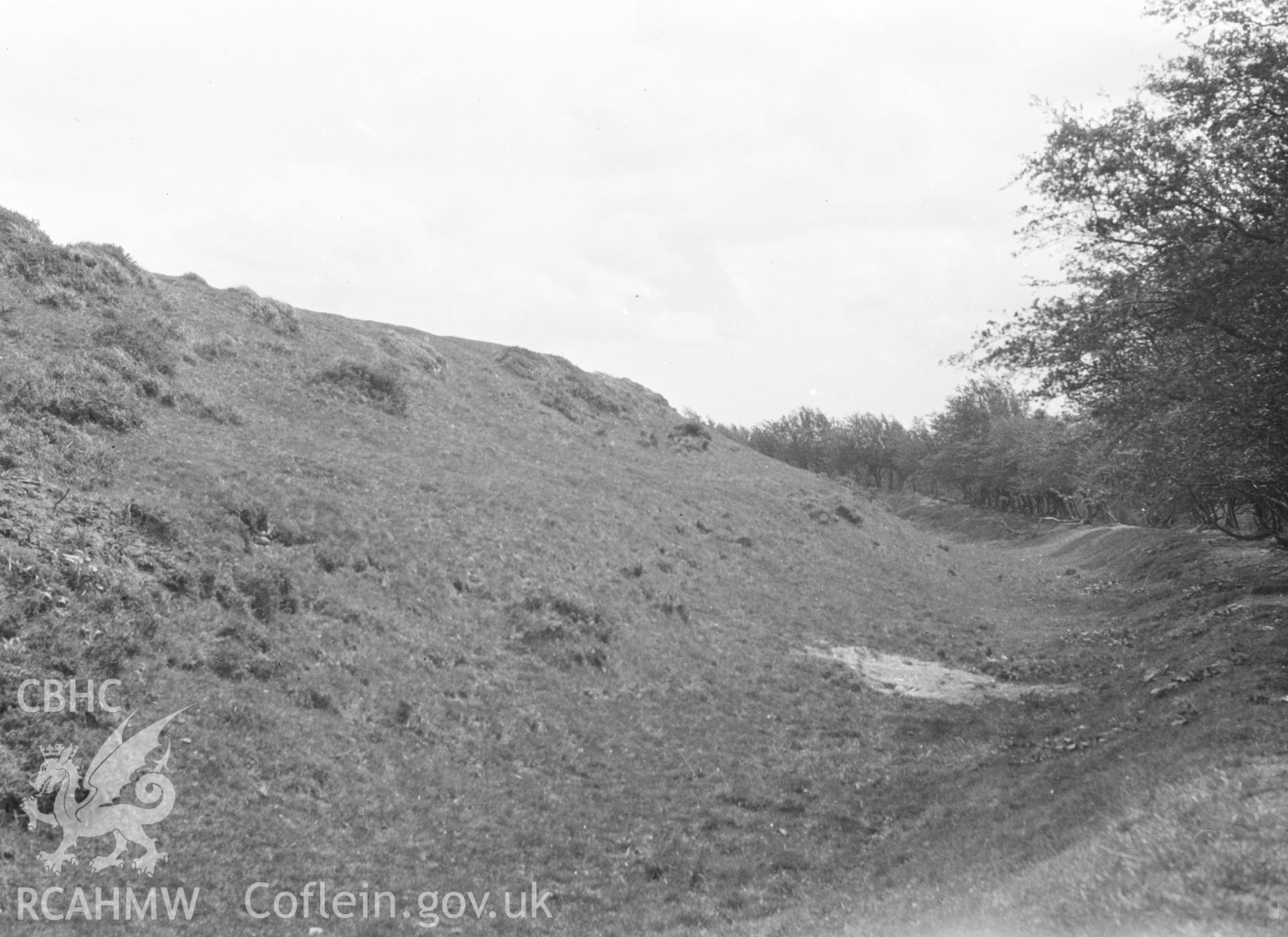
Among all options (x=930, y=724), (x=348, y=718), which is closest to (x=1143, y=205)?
(x=930, y=724)

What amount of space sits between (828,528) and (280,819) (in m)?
39.6

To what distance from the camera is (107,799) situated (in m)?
10.1

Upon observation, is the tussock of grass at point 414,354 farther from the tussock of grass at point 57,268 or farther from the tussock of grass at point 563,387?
the tussock of grass at point 57,268

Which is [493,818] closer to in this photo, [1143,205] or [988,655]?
[1143,205]

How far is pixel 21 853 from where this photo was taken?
8.82 m

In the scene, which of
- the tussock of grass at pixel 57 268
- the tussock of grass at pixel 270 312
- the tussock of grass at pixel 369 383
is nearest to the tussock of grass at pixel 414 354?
the tussock of grass at pixel 270 312

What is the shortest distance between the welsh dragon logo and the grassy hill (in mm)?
183

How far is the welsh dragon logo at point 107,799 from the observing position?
30.6 ft

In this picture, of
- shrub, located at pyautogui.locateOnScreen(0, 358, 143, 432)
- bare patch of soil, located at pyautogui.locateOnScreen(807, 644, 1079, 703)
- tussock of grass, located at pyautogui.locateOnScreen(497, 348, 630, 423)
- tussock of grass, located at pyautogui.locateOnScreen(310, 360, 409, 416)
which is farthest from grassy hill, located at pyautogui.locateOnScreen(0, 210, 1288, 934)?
tussock of grass, located at pyautogui.locateOnScreen(497, 348, 630, 423)

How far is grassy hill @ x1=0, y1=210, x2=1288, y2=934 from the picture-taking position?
961 centimetres

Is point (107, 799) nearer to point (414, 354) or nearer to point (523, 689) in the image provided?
point (523, 689)

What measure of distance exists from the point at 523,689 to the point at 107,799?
31.3 ft

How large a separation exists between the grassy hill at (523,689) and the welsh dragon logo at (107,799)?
183mm

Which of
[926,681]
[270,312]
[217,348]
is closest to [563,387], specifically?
[270,312]
